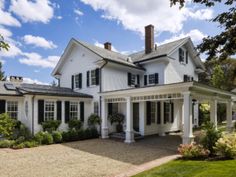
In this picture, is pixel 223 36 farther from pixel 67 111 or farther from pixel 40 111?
pixel 67 111

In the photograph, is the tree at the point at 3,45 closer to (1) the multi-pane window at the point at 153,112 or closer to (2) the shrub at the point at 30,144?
(2) the shrub at the point at 30,144

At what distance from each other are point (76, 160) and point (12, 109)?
8.75m

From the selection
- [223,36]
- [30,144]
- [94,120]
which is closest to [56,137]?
[30,144]

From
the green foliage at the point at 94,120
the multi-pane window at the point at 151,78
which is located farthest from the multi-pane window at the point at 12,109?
the multi-pane window at the point at 151,78

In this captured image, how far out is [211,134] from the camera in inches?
388

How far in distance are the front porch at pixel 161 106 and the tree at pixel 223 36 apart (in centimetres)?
532

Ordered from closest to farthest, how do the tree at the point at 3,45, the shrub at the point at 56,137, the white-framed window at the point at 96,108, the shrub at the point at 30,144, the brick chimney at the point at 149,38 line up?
1. the tree at the point at 3,45
2. the shrub at the point at 30,144
3. the shrub at the point at 56,137
4. the white-framed window at the point at 96,108
5. the brick chimney at the point at 149,38

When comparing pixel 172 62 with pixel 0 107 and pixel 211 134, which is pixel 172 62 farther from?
pixel 0 107

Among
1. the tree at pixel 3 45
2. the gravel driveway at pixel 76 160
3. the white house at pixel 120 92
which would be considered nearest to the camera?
the tree at pixel 3 45

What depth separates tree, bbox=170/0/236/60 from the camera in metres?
5.81

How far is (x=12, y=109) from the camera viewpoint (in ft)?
53.1

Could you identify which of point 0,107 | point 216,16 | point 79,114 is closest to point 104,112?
point 79,114

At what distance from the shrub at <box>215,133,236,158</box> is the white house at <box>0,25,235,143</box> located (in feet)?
7.83

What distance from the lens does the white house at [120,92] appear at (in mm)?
14467
